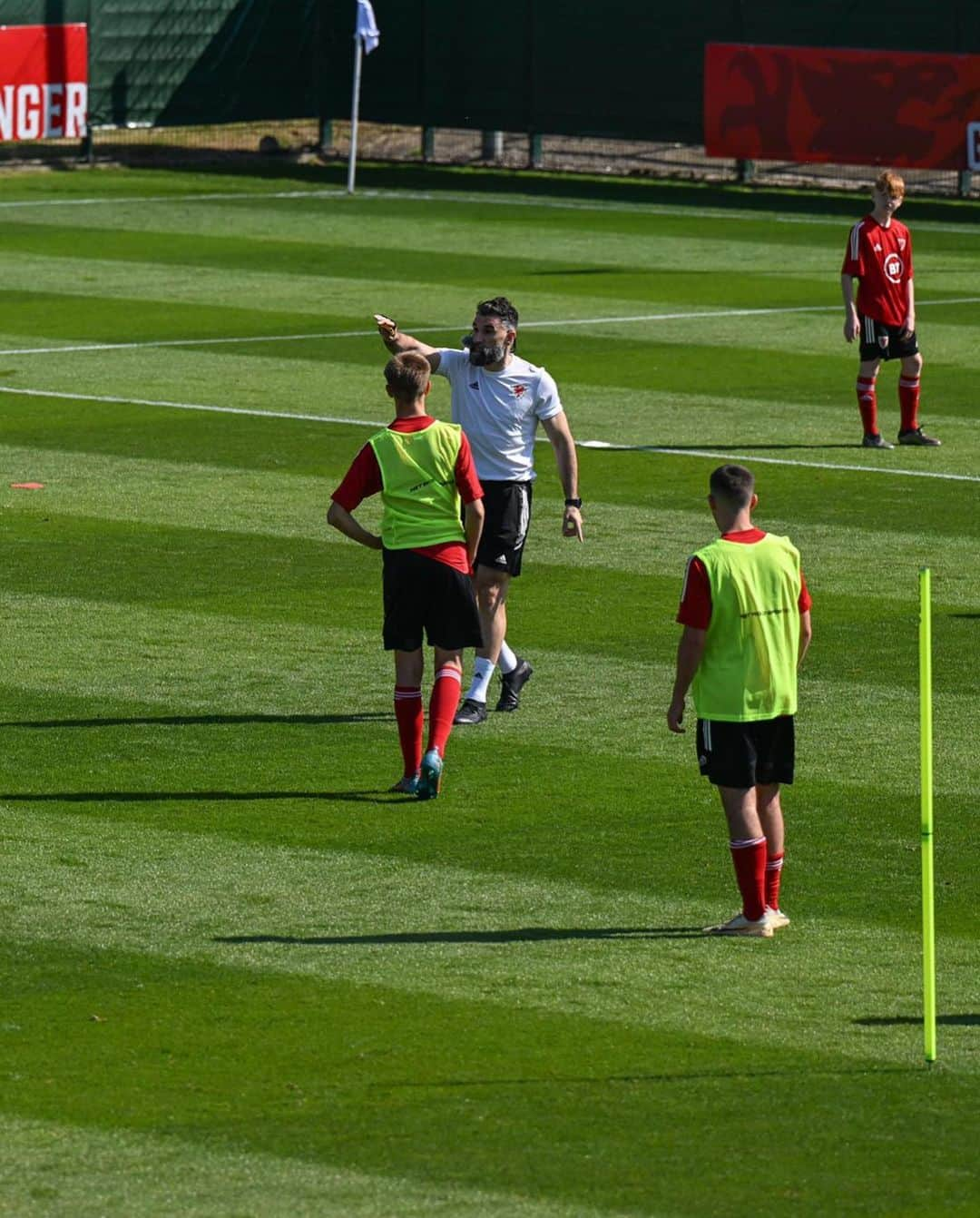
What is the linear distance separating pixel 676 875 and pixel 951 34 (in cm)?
3273

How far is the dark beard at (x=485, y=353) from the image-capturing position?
12.6m

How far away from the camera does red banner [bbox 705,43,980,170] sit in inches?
1574

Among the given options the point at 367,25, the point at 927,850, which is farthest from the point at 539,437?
the point at 367,25

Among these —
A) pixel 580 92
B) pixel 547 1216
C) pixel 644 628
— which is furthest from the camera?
pixel 580 92

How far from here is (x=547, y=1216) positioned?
6824 mm

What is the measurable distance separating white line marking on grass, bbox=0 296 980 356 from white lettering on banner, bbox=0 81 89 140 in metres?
18.3

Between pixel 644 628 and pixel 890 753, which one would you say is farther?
pixel 644 628

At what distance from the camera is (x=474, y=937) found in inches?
363

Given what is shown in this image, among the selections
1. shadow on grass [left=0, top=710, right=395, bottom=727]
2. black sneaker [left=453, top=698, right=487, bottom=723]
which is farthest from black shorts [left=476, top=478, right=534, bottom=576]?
shadow on grass [left=0, top=710, right=395, bottom=727]

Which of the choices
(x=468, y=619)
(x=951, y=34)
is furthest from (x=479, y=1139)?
(x=951, y=34)

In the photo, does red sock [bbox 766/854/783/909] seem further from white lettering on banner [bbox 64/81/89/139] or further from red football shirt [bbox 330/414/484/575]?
white lettering on banner [bbox 64/81/89/139]

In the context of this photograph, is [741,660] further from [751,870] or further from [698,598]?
[751,870]

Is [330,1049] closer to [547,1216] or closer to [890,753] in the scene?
[547,1216]

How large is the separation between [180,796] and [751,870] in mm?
2892
